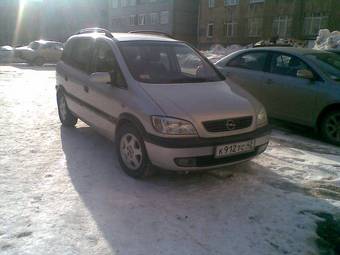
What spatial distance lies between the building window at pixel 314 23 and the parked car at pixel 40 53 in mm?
21134

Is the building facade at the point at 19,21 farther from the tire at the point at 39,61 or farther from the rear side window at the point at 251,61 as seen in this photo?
the rear side window at the point at 251,61

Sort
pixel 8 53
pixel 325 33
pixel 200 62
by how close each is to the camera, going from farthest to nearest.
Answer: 1. pixel 8 53
2. pixel 325 33
3. pixel 200 62

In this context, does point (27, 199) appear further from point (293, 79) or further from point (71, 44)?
point (293, 79)

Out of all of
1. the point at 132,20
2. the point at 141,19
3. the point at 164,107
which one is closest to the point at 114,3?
the point at 132,20

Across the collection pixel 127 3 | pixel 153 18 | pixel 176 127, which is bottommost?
pixel 176 127

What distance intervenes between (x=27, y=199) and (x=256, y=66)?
205 inches

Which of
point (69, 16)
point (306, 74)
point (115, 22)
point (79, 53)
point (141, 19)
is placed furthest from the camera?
point (69, 16)

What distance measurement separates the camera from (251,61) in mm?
7637

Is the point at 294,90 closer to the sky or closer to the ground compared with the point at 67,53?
closer to the ground

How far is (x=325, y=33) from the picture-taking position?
64.1 ft

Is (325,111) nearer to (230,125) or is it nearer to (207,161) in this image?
(230,125)

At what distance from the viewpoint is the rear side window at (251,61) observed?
24.3ft

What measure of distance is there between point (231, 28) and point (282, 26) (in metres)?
6.18

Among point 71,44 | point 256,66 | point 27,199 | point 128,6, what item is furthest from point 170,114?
point 128,6
